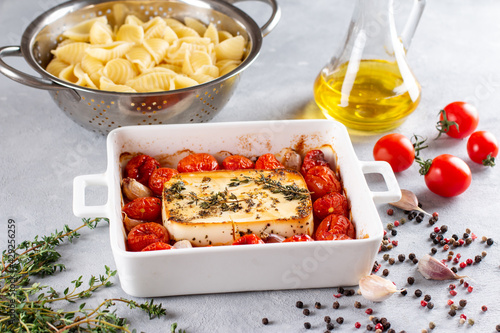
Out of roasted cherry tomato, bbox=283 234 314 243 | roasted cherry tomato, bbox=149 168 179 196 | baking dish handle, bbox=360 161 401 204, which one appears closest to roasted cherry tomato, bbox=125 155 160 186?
roasted cherry tomato, bbox=149 168 179 196

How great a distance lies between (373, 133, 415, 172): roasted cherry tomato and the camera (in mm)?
2857

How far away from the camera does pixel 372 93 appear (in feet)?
9.83

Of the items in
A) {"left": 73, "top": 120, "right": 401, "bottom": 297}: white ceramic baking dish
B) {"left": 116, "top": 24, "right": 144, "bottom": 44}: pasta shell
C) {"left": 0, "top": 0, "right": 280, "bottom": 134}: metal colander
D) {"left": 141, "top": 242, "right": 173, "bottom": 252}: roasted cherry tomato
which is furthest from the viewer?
{"left": 116, "top": 24, "right": 144, "bottom": 44}: pasta shell

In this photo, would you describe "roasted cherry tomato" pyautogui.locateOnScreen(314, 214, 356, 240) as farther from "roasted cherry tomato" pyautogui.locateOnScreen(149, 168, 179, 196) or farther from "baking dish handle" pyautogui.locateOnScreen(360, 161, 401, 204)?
"roasted cherry tomato" pyautogui.locateOnScreen(149, 168, 179, 196)

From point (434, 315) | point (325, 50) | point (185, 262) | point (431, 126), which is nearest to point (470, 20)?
point (325, 50)

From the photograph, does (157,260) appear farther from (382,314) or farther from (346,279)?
(382,314)

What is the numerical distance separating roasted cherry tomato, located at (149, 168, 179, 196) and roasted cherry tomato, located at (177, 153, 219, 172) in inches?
2.5

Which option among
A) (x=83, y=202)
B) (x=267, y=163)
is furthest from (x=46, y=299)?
(x=267, y=163)

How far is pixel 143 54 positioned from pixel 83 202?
3.92 feet

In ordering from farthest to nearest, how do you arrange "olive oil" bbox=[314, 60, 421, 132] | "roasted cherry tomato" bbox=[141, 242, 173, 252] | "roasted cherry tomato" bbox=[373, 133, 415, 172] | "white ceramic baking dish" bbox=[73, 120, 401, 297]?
1. "olive oil" bbox=[314, 60, 421, 132]
2. "roasted cherry tomato" bbox=[373, 133, 415, 172]
3. "roasted cherry tomato" bbox=[141, 242, 173, 252]
4. "white ceramic baking dish" bbox=[73, 120, 401, 297]

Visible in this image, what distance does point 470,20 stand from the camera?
438 cm

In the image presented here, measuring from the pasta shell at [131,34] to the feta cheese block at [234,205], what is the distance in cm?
110

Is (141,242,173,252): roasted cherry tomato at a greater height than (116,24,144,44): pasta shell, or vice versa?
(116,24,144,44): pasta shell

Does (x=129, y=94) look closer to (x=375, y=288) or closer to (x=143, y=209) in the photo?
(x=143, y=209)
